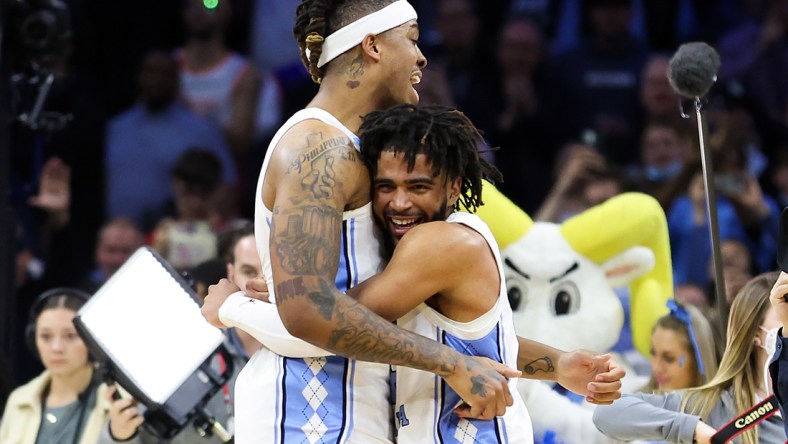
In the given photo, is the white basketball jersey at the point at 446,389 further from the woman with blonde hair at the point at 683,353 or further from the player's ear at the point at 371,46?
the woman with blonde hair at the point at 683,353

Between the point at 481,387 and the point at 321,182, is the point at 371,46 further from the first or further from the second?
the point at 481,387

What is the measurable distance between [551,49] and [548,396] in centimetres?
374

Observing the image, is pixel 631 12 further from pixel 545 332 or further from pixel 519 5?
pixel 545 332

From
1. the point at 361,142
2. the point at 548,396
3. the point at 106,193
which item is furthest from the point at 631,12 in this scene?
the point at 361,142

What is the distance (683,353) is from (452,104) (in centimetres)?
323

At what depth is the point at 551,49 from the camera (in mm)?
8523

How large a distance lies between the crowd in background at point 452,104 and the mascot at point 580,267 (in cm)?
173

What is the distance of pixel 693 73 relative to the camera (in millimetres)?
4492

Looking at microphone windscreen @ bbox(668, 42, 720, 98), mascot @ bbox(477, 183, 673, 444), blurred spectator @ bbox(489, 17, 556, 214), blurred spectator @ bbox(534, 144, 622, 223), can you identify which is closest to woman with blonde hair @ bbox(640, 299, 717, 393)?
mascot @ bbox(477, 183, 673, 444)

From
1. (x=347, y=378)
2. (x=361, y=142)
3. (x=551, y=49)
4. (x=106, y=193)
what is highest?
(x=361, y=142)

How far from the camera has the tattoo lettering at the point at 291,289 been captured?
126 inches

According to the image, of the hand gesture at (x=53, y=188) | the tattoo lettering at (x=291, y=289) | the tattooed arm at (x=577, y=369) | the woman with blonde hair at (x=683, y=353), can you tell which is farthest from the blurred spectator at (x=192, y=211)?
the tattoo lettering at (x=291, y=289)

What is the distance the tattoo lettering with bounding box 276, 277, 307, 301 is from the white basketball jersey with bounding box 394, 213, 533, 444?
306 millimetres

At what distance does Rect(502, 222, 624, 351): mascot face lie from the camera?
5.40 meters
